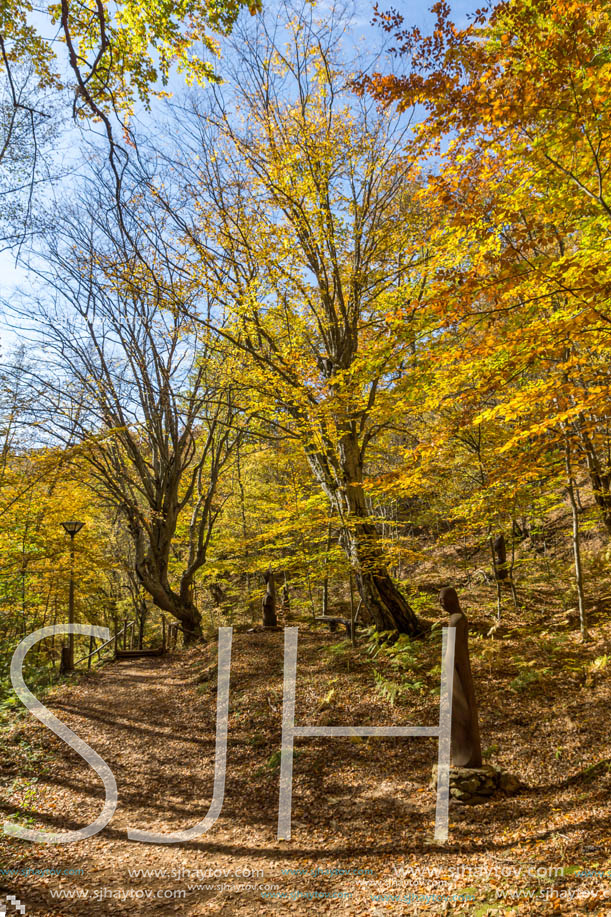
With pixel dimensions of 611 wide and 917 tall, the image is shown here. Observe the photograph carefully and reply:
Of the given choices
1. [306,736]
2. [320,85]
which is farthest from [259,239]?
[306,736]

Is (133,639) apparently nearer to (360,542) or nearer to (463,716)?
(360,542)

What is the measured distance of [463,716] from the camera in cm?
477

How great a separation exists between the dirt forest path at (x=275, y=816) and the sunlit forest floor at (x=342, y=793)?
20mm

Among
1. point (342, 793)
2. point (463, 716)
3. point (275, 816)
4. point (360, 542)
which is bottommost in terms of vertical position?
point (275, 816)

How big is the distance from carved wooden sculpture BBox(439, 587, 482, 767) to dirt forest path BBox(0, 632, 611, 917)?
0.46m

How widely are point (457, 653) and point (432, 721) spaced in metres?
1.85

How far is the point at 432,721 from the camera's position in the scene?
20.0ft

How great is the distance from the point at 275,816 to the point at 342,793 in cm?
80

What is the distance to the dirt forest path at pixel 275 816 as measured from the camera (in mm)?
3465

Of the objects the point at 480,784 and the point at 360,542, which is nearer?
the point at 480,784

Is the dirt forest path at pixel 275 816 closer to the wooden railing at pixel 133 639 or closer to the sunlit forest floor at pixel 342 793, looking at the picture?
the sunlit forest floor at pixel 342 793

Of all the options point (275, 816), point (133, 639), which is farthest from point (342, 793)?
point (133, 639)

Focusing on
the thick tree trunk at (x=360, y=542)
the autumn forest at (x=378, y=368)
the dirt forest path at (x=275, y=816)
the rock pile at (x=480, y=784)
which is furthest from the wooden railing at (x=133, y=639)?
the rock pile at (x=480, y=784)

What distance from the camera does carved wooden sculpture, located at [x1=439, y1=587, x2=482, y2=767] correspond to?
4.68 m
